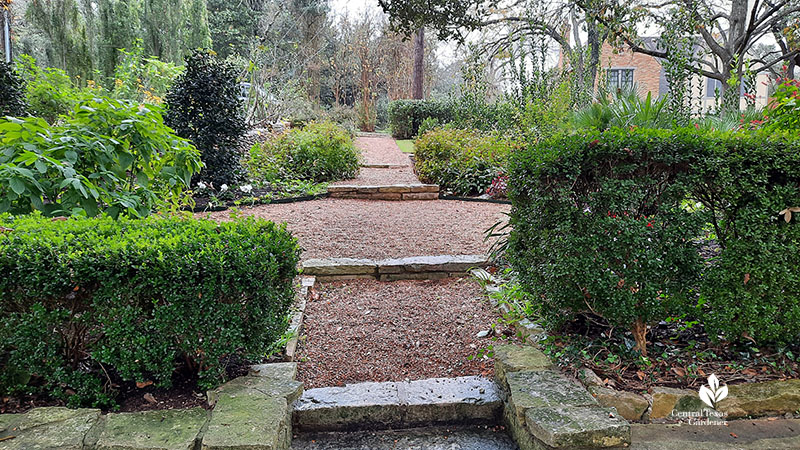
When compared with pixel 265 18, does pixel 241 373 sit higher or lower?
lower

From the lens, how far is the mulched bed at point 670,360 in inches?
90.6

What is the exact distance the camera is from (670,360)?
243 centimetres

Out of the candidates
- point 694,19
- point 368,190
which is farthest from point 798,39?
point 368,190

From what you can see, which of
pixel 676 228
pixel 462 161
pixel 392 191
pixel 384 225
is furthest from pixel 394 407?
pixel 462 161

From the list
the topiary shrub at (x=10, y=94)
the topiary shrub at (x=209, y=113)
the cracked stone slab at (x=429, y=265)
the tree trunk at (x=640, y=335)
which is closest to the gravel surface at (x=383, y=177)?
the topiary shrub at (x=209, y=113)

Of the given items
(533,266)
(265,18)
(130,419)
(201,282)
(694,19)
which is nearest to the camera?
(130,419)

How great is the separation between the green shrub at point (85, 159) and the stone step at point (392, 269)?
144 centimetres

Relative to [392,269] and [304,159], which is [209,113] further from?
[392,269]

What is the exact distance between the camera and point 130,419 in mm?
1933

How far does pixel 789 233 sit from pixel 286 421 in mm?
2414

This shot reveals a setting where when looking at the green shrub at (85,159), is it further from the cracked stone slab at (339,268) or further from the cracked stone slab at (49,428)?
the cracked stone slab at (339,268)

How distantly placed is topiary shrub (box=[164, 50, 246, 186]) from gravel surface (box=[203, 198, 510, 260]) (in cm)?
84

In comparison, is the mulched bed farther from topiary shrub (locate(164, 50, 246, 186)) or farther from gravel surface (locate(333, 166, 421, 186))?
gravel surface (locate(333, 166, 421, 186))

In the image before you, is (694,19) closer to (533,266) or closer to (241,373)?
(533,266)
